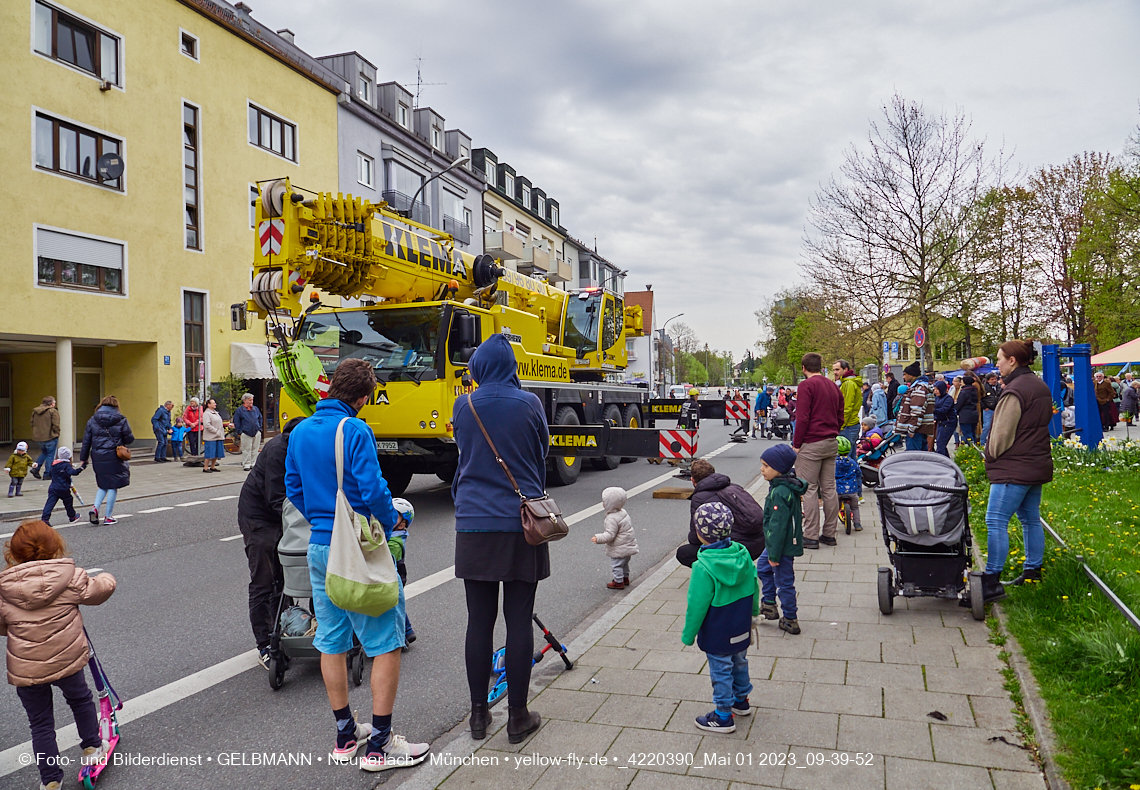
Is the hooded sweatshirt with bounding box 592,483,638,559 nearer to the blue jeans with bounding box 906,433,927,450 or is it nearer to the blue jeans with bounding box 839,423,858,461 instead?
the blue jeans with bounding box 839,423,858,461

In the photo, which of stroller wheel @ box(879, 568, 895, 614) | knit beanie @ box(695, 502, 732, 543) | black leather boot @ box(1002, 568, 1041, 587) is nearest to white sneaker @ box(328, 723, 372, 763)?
knit beanie @ box(695, 502, 732, 543)

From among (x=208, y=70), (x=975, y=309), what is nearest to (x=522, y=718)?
(x=975, y=309)

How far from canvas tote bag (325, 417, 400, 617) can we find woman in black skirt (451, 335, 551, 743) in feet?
1.11

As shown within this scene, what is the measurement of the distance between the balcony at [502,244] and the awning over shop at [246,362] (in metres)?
19.4

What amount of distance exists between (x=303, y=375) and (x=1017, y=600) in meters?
4.73

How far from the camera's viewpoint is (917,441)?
11703 millimetres

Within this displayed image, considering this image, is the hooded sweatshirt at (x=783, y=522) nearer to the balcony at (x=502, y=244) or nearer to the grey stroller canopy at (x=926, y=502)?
the grey stroller canopy at (x=926, y=502)

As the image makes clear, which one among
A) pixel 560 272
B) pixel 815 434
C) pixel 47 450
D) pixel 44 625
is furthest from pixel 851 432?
pixel 560 272

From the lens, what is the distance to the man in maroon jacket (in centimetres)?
711

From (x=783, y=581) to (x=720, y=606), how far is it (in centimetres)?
164

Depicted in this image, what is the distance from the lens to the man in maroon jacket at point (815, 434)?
7.11m

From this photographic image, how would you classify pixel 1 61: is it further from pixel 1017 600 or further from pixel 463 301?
pixel 1017 600

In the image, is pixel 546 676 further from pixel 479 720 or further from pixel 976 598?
pixel 976 598

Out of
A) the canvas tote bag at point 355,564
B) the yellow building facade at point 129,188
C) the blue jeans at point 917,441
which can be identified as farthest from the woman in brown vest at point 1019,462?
the yellow building facade at point 129,188
